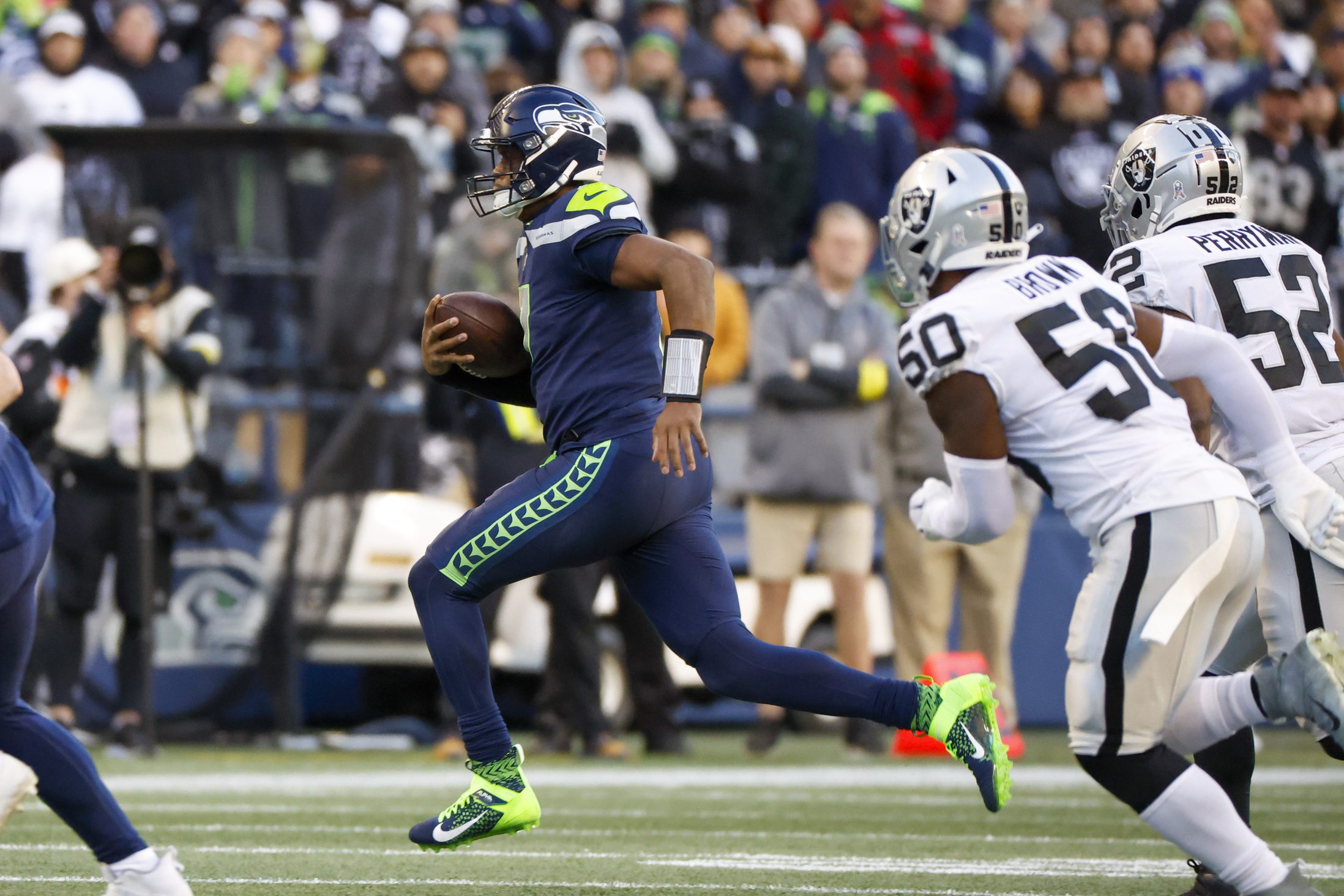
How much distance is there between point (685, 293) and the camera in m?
4.35

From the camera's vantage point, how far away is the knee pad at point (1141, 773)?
3699 millimetres

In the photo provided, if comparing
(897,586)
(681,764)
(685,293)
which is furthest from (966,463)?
(897,586)

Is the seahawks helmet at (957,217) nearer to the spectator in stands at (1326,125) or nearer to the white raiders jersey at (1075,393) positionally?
the white raiders jersey at (1075,393)

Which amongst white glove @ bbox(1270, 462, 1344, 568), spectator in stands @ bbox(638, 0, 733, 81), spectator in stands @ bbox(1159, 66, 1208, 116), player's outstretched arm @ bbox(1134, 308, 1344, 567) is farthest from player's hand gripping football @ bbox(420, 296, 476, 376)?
spectator in stands @ bbox(1159, 66, 1208, 116)

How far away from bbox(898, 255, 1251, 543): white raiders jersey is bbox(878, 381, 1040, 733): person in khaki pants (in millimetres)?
5064

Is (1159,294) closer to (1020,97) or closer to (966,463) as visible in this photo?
(966,463)

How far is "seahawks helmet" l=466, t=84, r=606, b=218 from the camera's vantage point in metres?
4.68

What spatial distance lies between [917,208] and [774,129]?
7221 mm

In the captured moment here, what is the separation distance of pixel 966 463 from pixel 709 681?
1055 millimetres

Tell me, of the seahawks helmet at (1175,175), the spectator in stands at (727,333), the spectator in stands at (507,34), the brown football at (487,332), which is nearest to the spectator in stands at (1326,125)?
the spectator in stands at (727,333)

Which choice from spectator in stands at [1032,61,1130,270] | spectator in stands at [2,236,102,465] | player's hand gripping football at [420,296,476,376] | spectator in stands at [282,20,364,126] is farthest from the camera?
spectator in stands at [1032,61,1130,270]

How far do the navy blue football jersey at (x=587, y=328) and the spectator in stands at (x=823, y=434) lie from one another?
13.6ft

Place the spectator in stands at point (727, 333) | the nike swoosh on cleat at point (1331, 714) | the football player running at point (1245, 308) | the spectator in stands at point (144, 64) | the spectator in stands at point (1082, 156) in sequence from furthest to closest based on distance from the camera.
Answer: the spectator in stands at point (1082, 156) < the spectator in stands at point (144, 64) < the spectator in stands at point (727, 333) < the football player running at point (1245, 308) < the nike swoosh on cleat at point (1331, 714)

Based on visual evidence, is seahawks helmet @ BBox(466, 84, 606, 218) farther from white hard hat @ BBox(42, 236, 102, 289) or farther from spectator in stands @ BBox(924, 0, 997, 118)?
spectator in stands @ BBox(924, 0, 997, 118)
